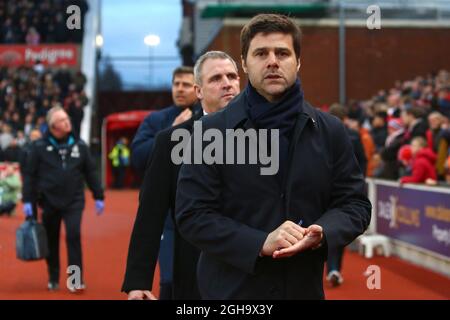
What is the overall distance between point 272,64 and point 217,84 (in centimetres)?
156

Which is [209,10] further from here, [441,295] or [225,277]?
[225,277]

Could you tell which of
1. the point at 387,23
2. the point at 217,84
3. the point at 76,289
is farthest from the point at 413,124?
the point at 387,23

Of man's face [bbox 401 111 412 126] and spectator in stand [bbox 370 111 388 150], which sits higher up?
man's face [bbox 401 111 412 126]

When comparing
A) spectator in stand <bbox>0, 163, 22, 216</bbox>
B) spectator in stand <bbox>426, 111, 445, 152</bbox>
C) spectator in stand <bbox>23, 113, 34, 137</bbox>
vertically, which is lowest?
spectator in stand <bbox>0, 163, 22, 216</bbox>

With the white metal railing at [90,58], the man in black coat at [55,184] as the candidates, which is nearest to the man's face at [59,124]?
the man in black coat at [55,184]

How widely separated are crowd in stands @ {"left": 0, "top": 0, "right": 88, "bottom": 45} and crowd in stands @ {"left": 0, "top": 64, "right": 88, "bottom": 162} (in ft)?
6.56

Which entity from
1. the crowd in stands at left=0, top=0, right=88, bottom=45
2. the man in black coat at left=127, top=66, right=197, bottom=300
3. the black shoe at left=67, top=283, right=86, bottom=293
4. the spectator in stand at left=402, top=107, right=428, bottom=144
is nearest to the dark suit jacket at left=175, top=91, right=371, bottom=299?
the man in black coat at left=127, top=66, right=197, bottom=300

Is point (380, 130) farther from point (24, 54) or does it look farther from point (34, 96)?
point (24, 54)

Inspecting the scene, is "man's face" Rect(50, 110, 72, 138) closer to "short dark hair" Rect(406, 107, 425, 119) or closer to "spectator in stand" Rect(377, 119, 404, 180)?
"spectator in stand" Rect(377, 119, 404, 180)

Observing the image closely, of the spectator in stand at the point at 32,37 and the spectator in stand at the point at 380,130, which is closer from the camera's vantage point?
the spectator in stand at the point at 380,130

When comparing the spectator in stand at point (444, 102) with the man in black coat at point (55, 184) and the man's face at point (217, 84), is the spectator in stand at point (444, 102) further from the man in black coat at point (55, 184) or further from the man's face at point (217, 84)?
the man's face at point (217, 84)

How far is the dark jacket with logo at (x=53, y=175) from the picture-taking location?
9.38 metres

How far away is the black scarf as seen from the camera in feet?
10.1
